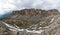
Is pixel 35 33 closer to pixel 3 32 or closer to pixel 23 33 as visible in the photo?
pixel 23 33

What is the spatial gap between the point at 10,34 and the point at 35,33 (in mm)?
3702

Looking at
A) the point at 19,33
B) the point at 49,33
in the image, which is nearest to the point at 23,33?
the point at 19,33

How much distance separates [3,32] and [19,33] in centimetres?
239

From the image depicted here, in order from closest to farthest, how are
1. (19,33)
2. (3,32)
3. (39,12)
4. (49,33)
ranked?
(49,33) → (3,32) → (19,33) → (39,12)

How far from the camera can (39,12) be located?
Result: 69.0 meters

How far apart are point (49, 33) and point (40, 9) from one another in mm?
52262

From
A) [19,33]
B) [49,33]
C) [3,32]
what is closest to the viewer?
[49,33]

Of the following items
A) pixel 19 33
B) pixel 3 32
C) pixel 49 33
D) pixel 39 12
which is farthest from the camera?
pixel 39 12

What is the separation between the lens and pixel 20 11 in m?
72.6

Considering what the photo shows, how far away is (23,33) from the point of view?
22.7 meters

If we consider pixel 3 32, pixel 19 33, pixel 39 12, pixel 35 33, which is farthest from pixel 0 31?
pixel 39 12

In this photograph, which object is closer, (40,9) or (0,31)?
(0,31)

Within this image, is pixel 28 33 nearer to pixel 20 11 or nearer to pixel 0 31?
pixel 0 31

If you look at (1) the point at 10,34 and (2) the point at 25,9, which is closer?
(1) the point at 10,34
